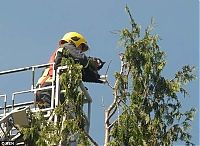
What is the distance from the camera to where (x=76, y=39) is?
2092cm

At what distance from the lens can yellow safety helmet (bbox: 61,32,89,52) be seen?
821 inches

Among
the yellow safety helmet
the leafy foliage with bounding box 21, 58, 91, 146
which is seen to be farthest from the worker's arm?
the leafy foliage with bounding box 21, 58, 91, 146

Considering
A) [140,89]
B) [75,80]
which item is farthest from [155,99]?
[75,80]

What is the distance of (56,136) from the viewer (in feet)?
54.2

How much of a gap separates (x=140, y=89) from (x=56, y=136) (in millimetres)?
2144

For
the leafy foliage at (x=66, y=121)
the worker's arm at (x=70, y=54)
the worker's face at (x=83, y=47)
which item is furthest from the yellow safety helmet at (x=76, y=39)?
the leafy foliage at (x=66, y=121)

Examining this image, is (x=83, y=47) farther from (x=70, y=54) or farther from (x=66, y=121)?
(x=66, y=121)

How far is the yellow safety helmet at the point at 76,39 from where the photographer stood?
2084cm

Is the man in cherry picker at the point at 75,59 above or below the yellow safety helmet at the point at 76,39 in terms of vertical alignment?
below

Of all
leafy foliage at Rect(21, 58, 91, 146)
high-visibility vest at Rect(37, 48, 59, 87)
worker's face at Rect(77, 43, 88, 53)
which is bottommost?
leafy foliage at Rect(21, 58, 91, 146)

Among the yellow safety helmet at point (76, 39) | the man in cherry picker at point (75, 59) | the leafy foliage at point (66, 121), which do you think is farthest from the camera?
the yellow safety helmet at point (76, 39)

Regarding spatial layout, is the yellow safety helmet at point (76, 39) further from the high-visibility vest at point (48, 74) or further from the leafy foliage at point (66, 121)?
the leafy foliage at point (66, 121)

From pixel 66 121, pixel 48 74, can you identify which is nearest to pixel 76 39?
pixel 48 74

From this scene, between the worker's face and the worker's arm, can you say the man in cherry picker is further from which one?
the worker's face
